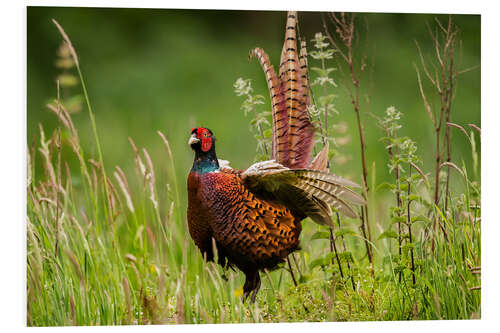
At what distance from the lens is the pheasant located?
347cm

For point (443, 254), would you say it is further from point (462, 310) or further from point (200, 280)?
point (200, 280)

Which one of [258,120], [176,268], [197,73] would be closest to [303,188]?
[258,120]

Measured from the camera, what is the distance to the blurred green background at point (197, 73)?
3.83 meters

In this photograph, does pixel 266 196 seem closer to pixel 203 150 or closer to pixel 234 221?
pixel 234 221

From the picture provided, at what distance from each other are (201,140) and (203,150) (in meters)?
0.05

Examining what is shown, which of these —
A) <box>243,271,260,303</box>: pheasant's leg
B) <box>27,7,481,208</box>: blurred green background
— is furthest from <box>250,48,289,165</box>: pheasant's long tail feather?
<box>243,271,260,303</box>: pheasant's leg

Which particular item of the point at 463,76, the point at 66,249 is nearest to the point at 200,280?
the point at 66,249

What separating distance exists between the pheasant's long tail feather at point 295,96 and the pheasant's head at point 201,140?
0.43 meters

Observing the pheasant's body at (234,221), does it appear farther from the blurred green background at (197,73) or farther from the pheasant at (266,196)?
the blurred green background at (197,73)

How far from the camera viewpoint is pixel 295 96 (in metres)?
3.71

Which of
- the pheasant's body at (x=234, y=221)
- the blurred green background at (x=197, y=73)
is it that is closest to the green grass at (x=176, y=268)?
the pheasant's body at (x=234, y=221)

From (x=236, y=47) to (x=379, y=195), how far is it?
1.41 metres

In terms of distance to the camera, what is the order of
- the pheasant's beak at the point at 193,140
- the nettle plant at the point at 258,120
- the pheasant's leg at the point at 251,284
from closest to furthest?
the pheasant's beak at the point at 193,140
the pheasant's leg at the point at 251,284
the nettle plant at the point at 258,120

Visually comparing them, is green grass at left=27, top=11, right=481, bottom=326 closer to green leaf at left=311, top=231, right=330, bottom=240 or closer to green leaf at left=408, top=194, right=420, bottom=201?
green leaf at left=311, top=231, right=330, bottom=240
